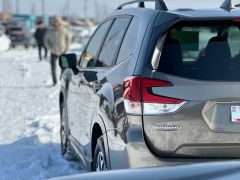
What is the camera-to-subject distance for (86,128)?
5617 mm

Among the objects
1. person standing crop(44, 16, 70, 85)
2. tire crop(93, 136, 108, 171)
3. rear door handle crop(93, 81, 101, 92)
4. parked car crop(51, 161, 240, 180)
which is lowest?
person standing crop(44, 16, 70, 85)

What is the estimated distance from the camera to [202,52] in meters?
4.46

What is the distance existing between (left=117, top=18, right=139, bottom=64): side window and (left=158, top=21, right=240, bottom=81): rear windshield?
0.34 metres

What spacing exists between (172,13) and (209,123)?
84 cm

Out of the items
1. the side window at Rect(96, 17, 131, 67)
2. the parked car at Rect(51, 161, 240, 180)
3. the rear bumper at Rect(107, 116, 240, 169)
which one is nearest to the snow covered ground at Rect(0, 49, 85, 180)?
the side window at Rect(96, 17, 131, 67)

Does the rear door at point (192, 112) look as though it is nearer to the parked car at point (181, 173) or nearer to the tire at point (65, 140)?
the parked car at point (181, 173)

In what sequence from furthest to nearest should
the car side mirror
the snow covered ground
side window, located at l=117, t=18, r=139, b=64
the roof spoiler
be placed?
the snow covered ground, the car side mirror, the roof spoiler, side window, located at l=117, t=18, r=139, b=64

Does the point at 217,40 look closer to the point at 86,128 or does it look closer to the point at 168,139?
the point at 168,139

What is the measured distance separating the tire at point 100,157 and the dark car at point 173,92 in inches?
1.5

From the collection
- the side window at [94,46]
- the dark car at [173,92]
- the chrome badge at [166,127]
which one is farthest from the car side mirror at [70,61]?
the chrome badge at [166,127]

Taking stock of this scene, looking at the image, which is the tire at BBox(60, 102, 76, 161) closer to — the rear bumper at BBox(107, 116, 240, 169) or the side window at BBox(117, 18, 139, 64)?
the side window at BBox(117, 18, 139, 64)

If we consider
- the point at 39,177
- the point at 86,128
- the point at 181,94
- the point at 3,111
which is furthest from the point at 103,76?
the point at 3,111

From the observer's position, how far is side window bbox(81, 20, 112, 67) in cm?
591

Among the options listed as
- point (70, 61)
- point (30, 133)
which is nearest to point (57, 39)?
point (30, 133)
